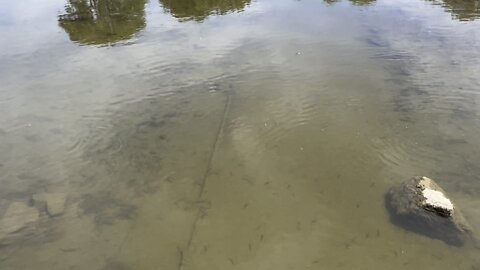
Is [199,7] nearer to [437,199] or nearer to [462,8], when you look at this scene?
[462,8]

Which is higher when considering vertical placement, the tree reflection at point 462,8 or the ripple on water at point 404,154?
the tree reflection at point 462,8

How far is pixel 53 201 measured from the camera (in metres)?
7.46

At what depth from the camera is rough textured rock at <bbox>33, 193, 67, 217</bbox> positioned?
731 cm

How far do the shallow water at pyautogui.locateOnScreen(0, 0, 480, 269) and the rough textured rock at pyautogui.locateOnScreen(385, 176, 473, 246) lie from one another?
19 centimetres

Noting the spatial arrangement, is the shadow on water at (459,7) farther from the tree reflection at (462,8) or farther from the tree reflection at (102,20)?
the tree reflection at (102,20)

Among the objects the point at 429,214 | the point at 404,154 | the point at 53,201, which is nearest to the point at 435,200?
the point at 429,214

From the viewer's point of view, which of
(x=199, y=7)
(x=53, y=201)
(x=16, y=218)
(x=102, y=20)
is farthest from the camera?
(x=199, y=7)

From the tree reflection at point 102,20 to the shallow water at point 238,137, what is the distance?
191 millimetres

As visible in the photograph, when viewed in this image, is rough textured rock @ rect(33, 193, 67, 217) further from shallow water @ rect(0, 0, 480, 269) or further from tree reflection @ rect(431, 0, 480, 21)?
tree reflection @ rect(431, 0, 480, 21)

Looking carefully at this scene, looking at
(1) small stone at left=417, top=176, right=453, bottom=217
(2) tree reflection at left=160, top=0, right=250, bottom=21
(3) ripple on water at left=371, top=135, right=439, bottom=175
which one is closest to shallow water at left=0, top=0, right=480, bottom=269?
(3) ripple on water at left=371, top=135, right=439, bottom=175

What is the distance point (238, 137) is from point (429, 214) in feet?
13.0

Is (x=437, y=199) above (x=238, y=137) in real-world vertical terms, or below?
below

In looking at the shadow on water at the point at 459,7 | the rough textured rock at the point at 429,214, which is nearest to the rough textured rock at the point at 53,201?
the rough textured rock at the point at 429,214

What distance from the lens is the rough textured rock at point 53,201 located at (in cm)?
731
